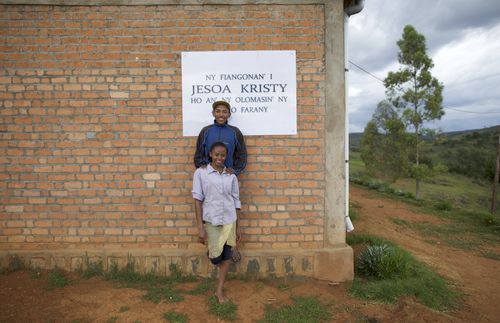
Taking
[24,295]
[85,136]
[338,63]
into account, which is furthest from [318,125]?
[24,295]

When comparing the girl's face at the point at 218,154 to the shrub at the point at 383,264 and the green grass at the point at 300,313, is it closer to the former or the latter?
the green grass at the point at 300,313

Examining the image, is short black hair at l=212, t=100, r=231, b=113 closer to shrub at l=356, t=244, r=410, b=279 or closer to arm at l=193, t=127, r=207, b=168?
arm at l=193, t=127, r=207, b=168

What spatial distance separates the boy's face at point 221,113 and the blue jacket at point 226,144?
0.22 ft

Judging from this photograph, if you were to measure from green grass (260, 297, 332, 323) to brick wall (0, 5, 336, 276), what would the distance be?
2.32 feet

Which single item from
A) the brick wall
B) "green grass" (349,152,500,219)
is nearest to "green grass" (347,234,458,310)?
the brick wall

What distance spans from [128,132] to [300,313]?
274 cm

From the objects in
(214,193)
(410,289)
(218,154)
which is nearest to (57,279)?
(214,193)

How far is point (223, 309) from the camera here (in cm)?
316

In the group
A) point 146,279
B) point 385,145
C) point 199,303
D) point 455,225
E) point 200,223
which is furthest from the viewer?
point 385,145

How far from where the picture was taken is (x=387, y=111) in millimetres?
14461

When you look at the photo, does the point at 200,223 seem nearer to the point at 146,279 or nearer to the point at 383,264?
the point at 146,279

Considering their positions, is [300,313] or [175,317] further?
[300,313]

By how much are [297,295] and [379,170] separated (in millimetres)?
13299

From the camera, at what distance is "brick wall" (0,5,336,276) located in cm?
370
